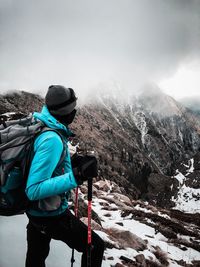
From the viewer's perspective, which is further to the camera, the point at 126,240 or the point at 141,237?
the point at 141,237

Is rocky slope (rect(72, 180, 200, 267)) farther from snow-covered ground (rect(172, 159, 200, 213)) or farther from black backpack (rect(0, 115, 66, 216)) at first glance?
snow-covered ground (rect(172, 159, 200, 213))

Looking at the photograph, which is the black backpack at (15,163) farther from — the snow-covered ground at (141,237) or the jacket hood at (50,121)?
the snow-covered ground at (141,237)

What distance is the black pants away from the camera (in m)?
3.58

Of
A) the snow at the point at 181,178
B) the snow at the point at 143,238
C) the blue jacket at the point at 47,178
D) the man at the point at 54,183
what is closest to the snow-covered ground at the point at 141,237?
the snow at the point at 143,238

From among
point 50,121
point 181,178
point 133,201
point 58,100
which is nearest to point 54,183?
point 50,121

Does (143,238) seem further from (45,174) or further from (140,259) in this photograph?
(45,174)

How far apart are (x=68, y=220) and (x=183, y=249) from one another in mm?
9535

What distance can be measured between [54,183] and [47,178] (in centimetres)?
10

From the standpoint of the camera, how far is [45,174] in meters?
3.25

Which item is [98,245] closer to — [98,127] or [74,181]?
[74,181]

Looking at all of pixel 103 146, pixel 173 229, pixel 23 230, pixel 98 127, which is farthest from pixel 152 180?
pixel 23 230

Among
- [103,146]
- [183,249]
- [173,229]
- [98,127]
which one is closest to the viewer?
[183,249]

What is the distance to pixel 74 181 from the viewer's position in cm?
338

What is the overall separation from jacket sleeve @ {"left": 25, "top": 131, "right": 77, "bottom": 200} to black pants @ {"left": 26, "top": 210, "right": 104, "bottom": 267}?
1.66 ft
